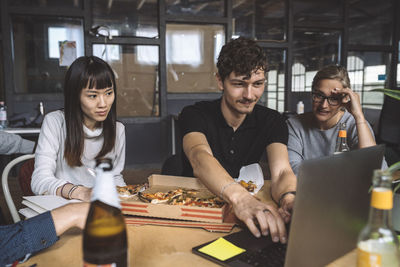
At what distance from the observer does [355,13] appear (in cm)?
546

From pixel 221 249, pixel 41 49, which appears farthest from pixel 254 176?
pixel 41 49

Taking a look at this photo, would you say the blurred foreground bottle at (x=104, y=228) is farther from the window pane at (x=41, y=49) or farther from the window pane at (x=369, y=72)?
the window pane at (x=369, y=72)

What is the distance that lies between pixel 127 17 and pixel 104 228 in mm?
4305

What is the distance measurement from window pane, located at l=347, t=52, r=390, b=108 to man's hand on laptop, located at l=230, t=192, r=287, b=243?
205 inches

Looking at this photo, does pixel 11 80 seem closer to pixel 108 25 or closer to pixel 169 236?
pixel 108 25

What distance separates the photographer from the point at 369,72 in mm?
5633

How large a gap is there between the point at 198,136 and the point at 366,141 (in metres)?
0.88

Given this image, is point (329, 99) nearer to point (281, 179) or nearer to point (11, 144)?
point (281, 179)

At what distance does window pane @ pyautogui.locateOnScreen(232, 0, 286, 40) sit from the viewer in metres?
4.93

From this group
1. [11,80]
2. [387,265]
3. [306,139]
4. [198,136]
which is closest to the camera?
[387,265]

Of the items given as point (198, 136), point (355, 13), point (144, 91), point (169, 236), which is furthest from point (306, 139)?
point (355, 13)

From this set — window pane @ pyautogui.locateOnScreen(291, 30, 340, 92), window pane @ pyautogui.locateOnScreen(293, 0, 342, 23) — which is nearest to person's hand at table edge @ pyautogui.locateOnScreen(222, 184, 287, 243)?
window pane @ pyautogui.locateOnScreen(291, 30, 340, 92)

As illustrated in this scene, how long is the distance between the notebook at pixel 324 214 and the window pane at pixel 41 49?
408 cm

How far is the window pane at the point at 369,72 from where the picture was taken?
5551 millimetres
